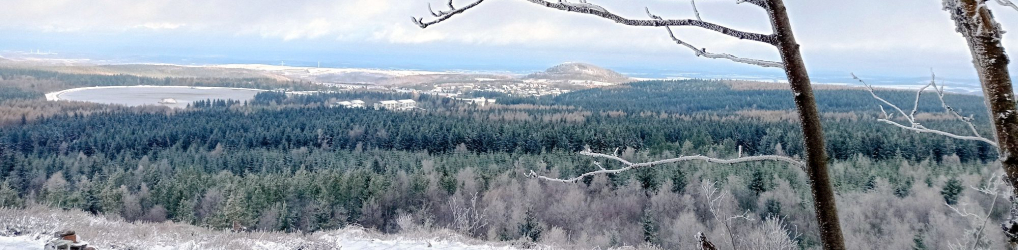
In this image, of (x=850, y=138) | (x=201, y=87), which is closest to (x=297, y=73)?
(x=201, y=87)

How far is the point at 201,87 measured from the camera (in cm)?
12544

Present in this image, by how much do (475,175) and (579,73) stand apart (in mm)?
143267

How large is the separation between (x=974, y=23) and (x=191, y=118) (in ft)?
264

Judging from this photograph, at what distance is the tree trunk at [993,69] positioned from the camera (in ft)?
5.02

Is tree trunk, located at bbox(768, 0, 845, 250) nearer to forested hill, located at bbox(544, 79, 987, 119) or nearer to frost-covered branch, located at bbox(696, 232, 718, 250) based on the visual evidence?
frost-covered branch, located at bbox(696, 232, 718, 250)

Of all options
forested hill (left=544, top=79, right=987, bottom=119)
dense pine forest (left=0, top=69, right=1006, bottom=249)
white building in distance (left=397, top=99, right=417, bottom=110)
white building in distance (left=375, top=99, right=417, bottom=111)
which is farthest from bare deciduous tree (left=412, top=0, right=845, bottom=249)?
white building in distance (left=397, top=99, right=417, bottom=110)

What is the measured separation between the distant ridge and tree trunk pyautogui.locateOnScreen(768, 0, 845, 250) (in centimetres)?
16838

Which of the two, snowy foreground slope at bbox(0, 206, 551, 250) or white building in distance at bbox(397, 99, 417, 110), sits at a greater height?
snowy foreground slope at bbox(0, 206, 551, 250)

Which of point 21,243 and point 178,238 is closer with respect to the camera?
point 21,243

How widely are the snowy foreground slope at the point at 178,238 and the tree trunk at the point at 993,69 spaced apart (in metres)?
11.5

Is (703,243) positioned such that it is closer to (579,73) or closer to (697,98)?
(697,98)

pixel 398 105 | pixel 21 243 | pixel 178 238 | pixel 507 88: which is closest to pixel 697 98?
pixel 507 88

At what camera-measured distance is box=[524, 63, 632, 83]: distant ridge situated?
6786 inches

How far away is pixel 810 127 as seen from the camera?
1611mm
